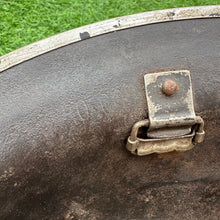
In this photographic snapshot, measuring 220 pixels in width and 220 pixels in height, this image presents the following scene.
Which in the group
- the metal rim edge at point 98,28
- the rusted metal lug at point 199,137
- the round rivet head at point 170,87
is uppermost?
the metal rim edge at point 98,28

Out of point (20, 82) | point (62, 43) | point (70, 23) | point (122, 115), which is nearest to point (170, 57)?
point (122, 115)

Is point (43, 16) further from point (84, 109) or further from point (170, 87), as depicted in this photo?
point (170, 87)

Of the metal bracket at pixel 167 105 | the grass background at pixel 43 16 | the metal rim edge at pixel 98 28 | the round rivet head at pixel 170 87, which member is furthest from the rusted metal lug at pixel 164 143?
the grass background at pixel 43 16

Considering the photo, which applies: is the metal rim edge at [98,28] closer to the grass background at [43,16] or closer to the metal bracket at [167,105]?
the metal bracket at [167,105]

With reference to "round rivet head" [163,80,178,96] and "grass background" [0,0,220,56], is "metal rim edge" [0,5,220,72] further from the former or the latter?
"grass background" [0,0,220,56]

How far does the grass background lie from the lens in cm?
257

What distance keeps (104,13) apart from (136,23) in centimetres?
137

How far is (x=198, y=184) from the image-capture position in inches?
65.0

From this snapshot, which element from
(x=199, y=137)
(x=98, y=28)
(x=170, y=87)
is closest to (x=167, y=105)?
(x=170, y=87)

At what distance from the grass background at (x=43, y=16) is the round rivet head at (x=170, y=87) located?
4.88 ft

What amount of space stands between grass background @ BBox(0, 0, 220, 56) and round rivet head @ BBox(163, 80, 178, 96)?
149cm

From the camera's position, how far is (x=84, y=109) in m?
1.33

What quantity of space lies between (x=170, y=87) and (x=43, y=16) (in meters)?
1.60

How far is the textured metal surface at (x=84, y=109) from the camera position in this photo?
4.25ft
